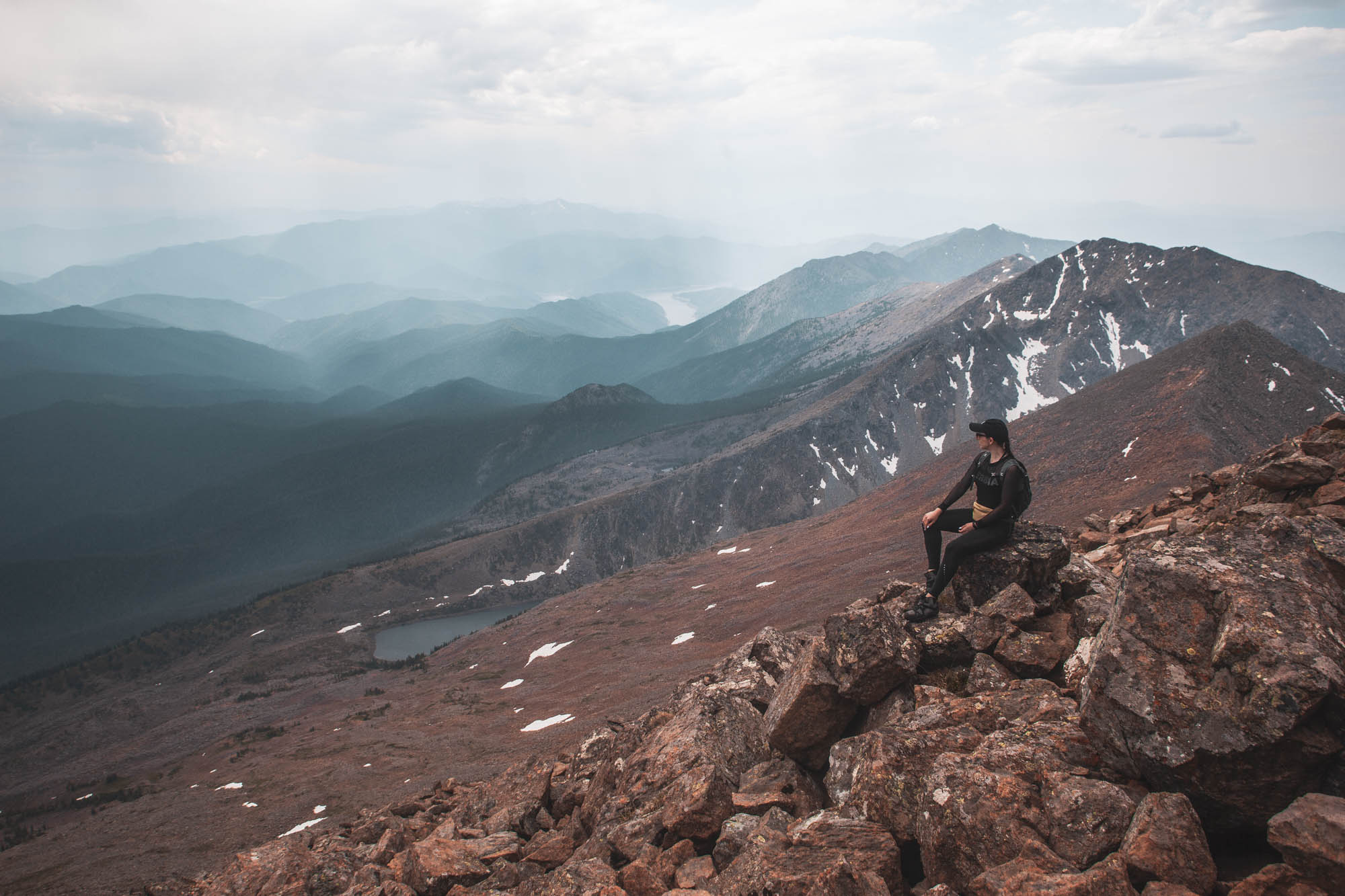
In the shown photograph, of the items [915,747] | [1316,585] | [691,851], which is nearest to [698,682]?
[691,851]

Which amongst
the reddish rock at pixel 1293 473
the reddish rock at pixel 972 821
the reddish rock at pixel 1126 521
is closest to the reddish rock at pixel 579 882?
the reddish rock at pixel 972 821

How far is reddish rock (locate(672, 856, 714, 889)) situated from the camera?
37.5ft

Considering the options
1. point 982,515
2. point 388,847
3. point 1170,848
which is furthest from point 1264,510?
point 388,847

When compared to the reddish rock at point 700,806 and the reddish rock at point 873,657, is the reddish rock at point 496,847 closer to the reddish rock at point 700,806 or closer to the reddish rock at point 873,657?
the reddish rock at point 700,806

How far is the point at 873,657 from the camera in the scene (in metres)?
13.3

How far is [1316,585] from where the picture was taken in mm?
9461

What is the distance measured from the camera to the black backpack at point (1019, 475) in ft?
43.8

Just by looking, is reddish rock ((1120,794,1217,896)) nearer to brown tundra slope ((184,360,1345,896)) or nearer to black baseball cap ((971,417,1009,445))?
brown tundra slope ((184,360,1345,896))

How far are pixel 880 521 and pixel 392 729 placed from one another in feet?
233

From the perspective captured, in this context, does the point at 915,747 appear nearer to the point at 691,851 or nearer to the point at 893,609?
the point at 893,609

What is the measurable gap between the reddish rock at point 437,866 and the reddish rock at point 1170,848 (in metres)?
13.2

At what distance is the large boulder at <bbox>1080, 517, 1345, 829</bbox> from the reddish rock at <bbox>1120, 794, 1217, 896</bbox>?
0.64 metres

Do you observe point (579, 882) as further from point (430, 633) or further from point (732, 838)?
Answer: point (430, 633)

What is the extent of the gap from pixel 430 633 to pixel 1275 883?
168 meters
